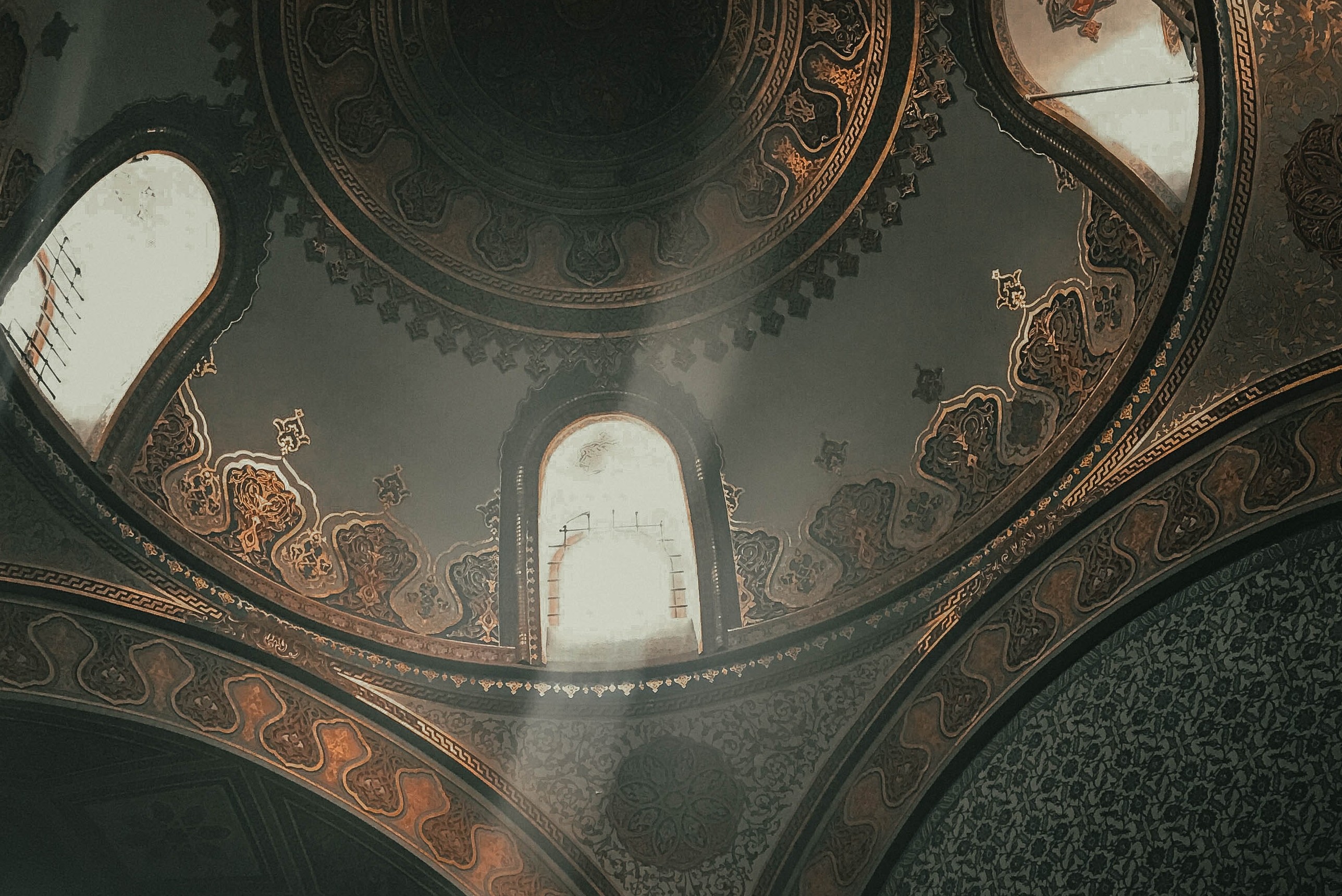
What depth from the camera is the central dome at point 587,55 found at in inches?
417

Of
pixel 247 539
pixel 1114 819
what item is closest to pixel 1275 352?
pixel 1114 819

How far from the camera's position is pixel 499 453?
10492 millimetres

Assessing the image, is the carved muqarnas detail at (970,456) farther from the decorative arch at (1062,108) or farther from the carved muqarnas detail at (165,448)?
the carved muqarnas detail at (165,448)

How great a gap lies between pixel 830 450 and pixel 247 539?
3.98 metres

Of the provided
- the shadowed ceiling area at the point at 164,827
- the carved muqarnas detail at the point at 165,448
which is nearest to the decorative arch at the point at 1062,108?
the carved muqarnas detail at the point at 165,448

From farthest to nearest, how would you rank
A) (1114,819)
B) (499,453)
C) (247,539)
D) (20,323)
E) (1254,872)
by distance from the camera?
(499,453)
(247,539)
(20,323)
(1114,819)
(1254,872)

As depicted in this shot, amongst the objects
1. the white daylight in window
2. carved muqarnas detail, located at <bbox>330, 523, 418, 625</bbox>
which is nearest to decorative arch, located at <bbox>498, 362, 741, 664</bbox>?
carved muqarnas detail, located at <bbox>330, 523, 418, 625</bbox>

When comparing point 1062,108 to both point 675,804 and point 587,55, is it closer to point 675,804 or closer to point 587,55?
point 587,55

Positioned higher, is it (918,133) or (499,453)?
(918,133)

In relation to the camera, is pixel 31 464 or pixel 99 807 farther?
pixel 99 807

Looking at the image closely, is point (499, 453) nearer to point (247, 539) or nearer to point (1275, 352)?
point (247, 539)

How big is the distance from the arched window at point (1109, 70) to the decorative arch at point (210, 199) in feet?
16.6

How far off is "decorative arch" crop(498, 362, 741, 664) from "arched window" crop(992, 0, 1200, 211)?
10.7 feet

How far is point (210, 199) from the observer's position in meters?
9.80
